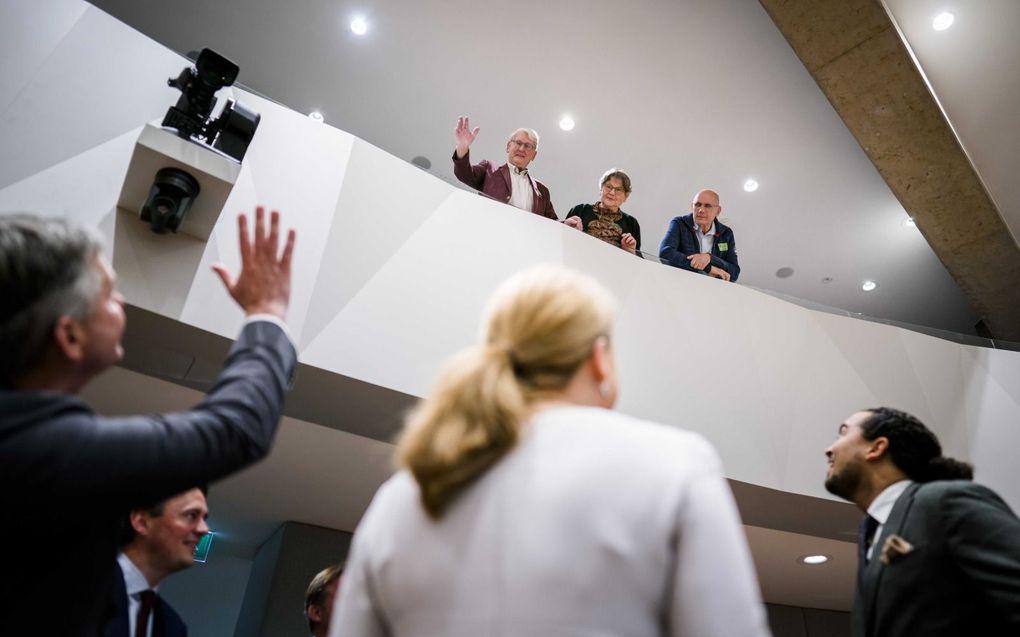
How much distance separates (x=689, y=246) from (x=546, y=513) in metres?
4.86

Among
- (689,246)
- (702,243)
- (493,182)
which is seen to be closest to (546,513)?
(493,182)

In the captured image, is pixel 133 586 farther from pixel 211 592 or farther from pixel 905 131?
pixel 905 131

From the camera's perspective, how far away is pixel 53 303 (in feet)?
3.47

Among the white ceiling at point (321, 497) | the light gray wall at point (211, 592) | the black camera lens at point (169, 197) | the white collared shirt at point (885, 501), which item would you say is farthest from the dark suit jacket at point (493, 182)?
the light gray wall at point (211, 592)

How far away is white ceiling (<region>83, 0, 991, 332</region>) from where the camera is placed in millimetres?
6789

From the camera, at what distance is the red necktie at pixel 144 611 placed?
2.04 metres

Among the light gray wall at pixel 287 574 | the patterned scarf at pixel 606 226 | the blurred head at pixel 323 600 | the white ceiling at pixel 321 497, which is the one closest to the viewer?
the blurred head at pixel 323 600

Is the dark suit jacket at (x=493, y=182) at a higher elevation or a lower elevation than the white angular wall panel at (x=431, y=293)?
higher

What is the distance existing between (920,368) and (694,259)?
6.88 feet

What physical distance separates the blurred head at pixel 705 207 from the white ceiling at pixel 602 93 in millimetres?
2298

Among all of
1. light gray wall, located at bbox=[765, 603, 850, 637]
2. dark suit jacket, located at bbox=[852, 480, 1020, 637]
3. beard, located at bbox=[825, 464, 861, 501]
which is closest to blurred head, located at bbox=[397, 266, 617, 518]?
dark suit jacket, located at bbox=[852, 480, 1020, 637]

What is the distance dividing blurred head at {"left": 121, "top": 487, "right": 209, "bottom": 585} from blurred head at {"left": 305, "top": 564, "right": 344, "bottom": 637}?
902 millimetres

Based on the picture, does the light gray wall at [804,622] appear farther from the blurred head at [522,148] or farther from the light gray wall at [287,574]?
the blurred head at [522,148]

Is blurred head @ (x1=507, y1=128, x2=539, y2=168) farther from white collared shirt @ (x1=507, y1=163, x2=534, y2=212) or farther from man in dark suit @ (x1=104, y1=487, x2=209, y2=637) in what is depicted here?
man in dark suit @ (x1=104, y1=487, x2=209, y2=637)
